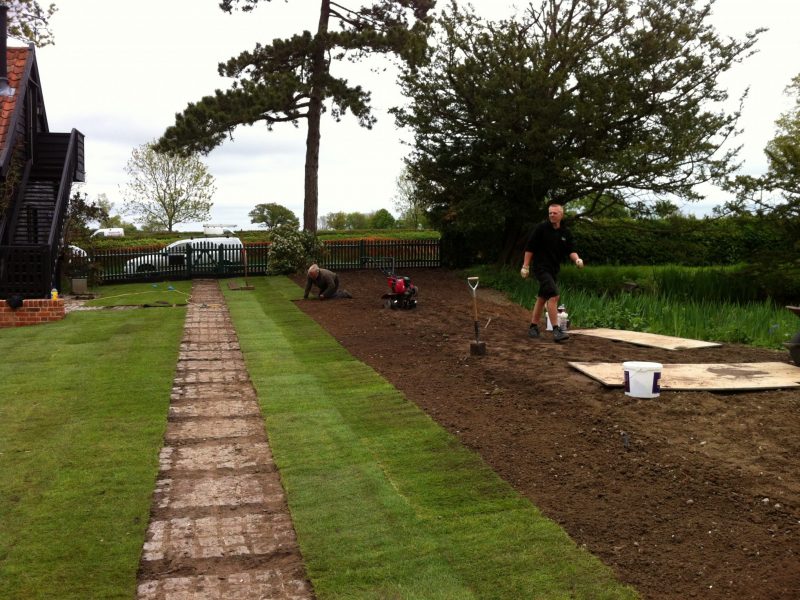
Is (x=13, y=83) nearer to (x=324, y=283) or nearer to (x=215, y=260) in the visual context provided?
(x=324, y=283)

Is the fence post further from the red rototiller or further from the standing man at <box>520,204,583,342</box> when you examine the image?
the standing man at <box>520,204,583,342</box>

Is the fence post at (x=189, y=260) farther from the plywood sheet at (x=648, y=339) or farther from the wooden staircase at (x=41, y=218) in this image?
the plywood sheet at (x=648, y=339)

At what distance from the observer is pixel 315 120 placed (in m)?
26.6

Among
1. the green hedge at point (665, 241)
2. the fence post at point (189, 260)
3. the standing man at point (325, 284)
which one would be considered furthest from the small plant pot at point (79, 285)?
the green hedge at point (665, 241)

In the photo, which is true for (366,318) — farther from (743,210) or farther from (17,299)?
(743,210)

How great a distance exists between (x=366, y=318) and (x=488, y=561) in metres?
9.35

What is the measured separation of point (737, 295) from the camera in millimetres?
17359

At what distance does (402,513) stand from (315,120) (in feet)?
77.0

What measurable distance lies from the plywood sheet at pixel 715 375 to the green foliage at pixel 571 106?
40.2 ft

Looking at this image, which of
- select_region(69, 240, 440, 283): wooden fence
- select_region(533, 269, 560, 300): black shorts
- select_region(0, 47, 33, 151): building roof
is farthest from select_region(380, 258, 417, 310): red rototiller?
select_region(0, 47, 33, 151): building roof

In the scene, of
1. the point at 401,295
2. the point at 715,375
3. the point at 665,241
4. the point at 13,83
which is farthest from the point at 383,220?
the point at 715,375

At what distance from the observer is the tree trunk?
83.5 ft

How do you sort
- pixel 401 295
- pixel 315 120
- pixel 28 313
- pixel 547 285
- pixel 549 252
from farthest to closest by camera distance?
pixel 315 120 < pixel 401 295 < pixel 28 313 < pixel 549 252 < pixel 547 285

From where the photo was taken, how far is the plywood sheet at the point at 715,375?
21.6ft
